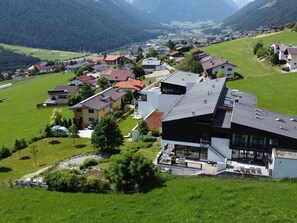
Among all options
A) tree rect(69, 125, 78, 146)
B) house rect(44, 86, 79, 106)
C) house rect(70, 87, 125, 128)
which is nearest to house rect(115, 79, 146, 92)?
house rect(70, 87, 125, 128)

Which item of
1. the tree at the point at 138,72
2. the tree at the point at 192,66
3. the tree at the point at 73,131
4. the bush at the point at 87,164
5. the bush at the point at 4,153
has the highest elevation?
the tree at the point at 192,66

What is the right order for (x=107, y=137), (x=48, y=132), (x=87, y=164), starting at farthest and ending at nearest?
(x=48, y=132), (x=107, y=137), (x=87, y=164)

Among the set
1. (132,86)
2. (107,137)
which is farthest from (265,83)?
(107,137)

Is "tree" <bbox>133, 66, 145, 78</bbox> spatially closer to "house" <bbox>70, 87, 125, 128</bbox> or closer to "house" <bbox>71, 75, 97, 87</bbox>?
"house" <bbox>71, 75, 97, 87</bbox>

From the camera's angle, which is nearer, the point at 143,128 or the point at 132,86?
the point at 143,128

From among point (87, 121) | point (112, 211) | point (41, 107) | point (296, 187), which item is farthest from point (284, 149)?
point (41, 107)

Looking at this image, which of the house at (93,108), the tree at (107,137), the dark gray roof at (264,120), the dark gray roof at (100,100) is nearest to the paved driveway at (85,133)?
the house at (93,108)

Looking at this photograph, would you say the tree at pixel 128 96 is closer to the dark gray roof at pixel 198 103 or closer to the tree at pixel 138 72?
the dark gray roof at pixel 198 103

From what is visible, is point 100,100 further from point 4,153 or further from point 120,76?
point 120,76
